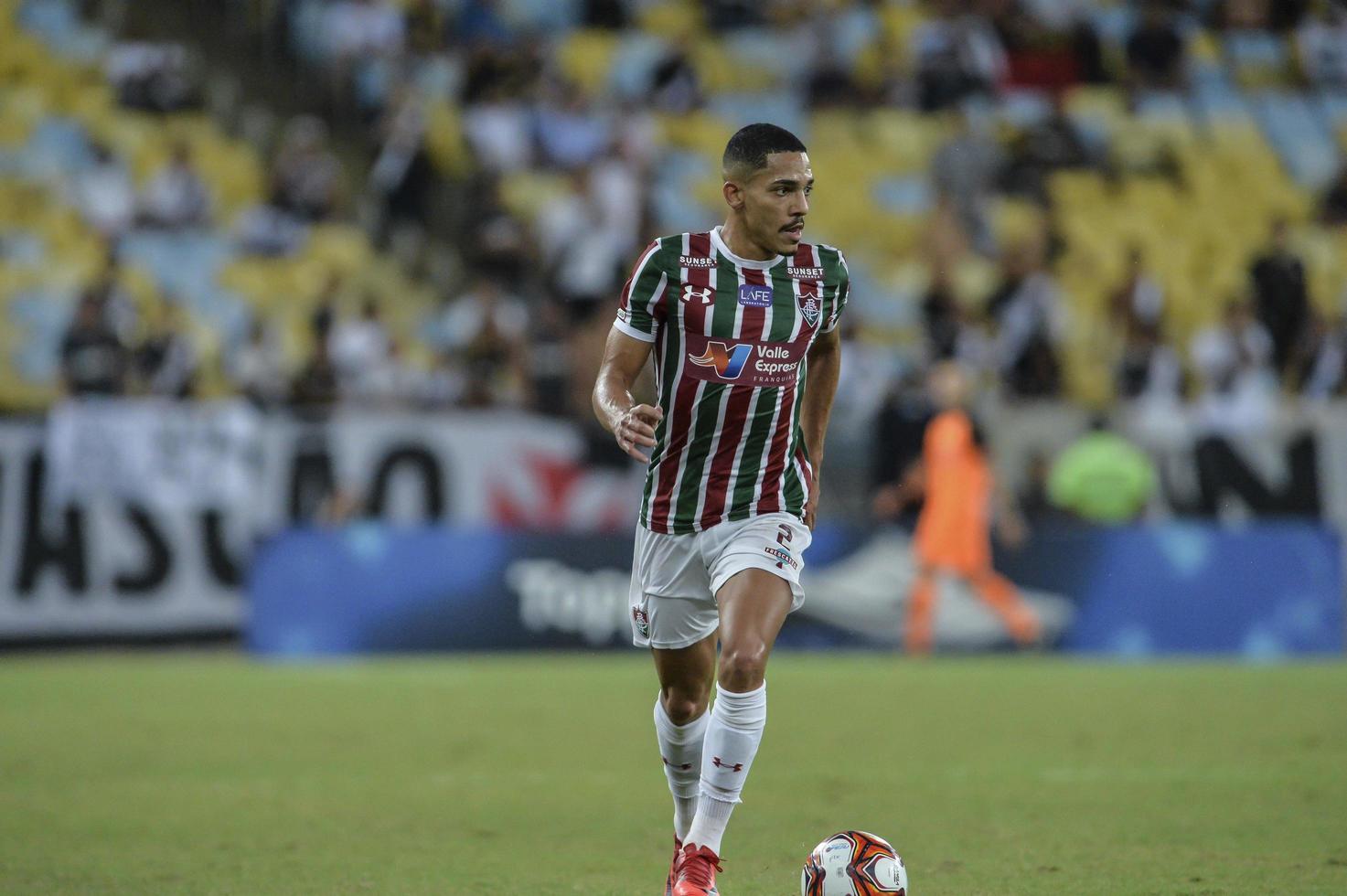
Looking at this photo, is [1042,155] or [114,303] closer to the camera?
[114,303]

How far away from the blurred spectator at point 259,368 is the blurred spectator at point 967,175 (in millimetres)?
7360

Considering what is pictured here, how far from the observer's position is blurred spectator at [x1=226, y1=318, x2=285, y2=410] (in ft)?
51.1

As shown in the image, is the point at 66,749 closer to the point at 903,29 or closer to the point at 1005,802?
the point at 1005,802

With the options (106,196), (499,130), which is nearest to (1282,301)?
(499,130)

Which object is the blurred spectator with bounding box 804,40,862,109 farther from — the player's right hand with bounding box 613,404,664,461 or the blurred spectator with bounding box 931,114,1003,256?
the player's right hand with bounding box 613,404,664,461

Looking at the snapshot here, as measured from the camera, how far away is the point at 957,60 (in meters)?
20.5

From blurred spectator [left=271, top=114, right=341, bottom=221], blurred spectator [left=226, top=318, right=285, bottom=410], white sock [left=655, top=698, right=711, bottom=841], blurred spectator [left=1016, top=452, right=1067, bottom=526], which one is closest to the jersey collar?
white sock [left=655, top=698, right=711, bottom=841]

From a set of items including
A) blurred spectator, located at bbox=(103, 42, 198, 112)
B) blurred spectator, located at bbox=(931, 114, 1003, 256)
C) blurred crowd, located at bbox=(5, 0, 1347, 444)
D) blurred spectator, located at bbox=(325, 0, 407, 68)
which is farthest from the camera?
blurred spectator, located at bbox=(325, 0, 407, 68)

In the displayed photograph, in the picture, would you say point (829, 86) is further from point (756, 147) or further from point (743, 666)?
point (743, 666)

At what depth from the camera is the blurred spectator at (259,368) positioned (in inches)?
614

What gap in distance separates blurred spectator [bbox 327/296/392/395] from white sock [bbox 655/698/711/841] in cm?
1046

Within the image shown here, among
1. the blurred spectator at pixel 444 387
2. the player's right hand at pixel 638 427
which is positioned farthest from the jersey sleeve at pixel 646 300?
the blurred spectator at pixel 444 387

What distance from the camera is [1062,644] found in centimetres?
1487

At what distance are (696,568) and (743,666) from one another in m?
0.48
